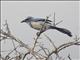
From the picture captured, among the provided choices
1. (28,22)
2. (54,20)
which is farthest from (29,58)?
(28,22)

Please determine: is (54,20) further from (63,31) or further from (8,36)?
(8,36)

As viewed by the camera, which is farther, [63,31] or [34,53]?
[63,31]

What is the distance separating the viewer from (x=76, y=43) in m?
0.73

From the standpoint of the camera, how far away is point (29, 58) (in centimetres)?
85

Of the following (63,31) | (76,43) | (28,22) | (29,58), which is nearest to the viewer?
(76,43)

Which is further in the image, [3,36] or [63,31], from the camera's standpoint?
[63,31]

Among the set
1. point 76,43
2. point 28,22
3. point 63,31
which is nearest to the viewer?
Result: point 76,43

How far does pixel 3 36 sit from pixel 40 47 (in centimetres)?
14

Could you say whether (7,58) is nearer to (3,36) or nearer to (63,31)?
(3,36)

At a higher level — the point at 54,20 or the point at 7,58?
the point at 54,20

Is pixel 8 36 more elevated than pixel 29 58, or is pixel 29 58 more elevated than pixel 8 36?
pixel 8 36

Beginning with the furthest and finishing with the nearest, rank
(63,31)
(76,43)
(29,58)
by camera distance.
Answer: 1. (63,31)
2. (29,58)
3. (76,43)

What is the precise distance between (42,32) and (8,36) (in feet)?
0.50

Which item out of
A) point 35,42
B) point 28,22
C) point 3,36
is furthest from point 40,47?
point 28,22
